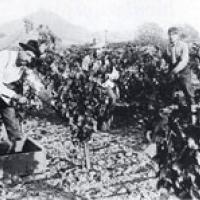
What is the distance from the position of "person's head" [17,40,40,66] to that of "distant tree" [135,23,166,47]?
1.31m

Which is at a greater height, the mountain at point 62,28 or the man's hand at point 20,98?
the mountain at point 62,28

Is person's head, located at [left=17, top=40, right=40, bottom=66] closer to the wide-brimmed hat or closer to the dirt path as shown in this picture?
the wide-brimmed hat

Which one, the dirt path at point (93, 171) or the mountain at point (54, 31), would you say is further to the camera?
the mountain at point (54, 31)

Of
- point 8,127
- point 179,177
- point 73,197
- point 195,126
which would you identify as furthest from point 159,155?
point 8,127

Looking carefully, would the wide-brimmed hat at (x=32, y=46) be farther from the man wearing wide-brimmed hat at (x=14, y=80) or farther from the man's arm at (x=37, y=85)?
the man's arm at (x=37, y=85)

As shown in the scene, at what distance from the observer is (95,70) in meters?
3.91

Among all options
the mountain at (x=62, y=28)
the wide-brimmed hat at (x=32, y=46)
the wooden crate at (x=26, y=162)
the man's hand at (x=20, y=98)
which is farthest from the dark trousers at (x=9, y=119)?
the mountain at (x=62, y=28)

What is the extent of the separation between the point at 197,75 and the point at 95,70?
157 centimetres

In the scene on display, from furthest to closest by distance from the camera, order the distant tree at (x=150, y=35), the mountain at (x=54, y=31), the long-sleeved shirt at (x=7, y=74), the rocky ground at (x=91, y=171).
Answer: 1. the distant tree at (x=150, y=35)
2. the mountain at (x=54, y=31)
3. the rocky ground at (x=91, y=171)
4. the long-sleeved shirt at (x=7, y=74)

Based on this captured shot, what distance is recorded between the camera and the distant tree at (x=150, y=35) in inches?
166

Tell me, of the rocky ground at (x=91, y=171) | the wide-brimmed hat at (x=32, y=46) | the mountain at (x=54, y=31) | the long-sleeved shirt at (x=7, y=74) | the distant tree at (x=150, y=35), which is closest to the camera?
the long-sleeved shirt at (x=7, y=74)

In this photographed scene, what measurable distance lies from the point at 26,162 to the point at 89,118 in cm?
78

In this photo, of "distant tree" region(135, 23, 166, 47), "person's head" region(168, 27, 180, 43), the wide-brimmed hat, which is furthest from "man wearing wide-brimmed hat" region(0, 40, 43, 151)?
"person's head" region(168, 27, 180, 43)

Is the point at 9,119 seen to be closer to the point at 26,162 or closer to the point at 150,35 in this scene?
the point at 26,162
